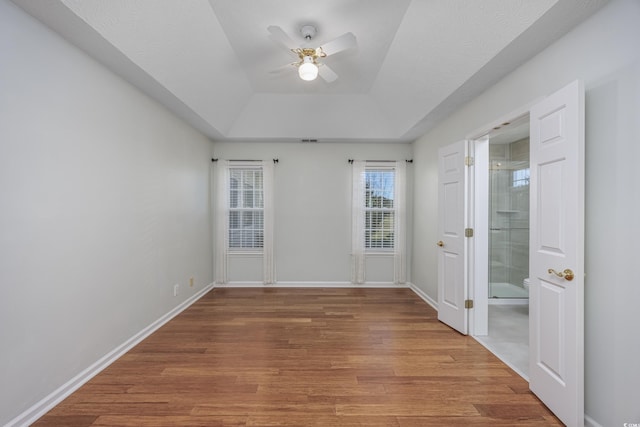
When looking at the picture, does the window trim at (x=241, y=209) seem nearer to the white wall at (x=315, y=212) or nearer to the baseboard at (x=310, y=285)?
the white wall at (x=315, y=212)

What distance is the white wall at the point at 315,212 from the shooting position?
476cm

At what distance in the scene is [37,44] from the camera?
1.74 metres

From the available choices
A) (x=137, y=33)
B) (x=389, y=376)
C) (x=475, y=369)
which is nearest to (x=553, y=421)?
(x=475, y=369)

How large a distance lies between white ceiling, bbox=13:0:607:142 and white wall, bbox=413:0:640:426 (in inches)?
8.4

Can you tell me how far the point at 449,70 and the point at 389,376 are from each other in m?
2.70

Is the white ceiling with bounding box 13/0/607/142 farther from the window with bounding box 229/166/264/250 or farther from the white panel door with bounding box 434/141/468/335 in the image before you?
the window with bounding box 229/166/264/250

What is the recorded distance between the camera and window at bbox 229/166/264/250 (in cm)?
475

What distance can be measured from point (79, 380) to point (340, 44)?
330cm

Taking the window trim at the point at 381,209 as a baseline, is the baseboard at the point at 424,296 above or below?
below

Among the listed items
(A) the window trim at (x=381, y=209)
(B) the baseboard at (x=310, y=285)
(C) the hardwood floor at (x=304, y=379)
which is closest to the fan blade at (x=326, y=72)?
(A) the window trim at (x=381, y=209)

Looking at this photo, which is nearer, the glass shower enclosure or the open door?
the open door

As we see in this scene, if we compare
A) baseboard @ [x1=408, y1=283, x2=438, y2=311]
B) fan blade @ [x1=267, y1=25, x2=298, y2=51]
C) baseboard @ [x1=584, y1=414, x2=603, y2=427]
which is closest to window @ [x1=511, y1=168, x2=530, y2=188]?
baseboard @ [x1=408, y1=283, x2=438, y2=311]

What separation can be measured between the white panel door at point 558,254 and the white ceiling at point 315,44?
62 centimetres

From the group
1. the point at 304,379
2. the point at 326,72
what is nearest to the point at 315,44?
the point at 326,72
